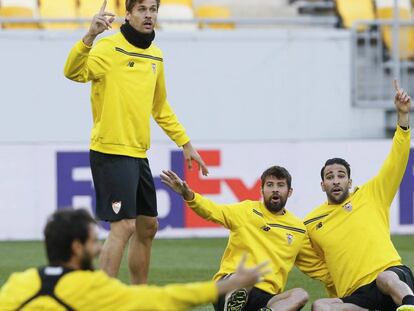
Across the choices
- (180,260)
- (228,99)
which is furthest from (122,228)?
(228,99)

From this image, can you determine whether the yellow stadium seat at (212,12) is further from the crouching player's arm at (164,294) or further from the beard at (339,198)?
the crouching player's arm at (164,294)

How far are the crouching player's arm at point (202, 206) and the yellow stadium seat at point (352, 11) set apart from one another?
10100 mm

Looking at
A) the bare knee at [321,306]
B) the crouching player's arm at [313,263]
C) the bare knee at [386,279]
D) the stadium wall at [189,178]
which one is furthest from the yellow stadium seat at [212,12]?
the bare knee at [321,306]

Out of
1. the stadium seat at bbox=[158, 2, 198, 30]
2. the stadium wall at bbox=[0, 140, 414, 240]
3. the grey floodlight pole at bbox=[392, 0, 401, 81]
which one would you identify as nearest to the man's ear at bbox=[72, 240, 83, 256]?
the stadium wall at bbox=[0, 140, 414, 240]

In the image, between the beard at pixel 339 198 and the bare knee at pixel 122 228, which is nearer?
the bare knee at pixel 122 228

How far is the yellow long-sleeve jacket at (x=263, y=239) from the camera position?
774 centimetres

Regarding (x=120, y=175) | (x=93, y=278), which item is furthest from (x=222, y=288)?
(x=120, y=175)

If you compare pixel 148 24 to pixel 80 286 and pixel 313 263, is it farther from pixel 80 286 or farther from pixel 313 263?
pixel 80 286

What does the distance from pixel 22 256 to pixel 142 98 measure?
4.53 m

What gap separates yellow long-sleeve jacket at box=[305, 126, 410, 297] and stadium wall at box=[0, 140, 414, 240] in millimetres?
5613

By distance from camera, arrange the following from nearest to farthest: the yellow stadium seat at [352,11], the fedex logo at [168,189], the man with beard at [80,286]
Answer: the man with beard at [80,286] → the fedex logo at [168,189] → the yellow stadium seat at [352,11]

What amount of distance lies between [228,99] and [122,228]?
8.85 m

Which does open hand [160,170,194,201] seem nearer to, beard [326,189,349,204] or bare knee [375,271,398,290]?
beard [326,189,349,204]

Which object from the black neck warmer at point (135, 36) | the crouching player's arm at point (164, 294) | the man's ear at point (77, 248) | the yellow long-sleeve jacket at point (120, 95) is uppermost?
the black neck warmer at point (135, 36)
